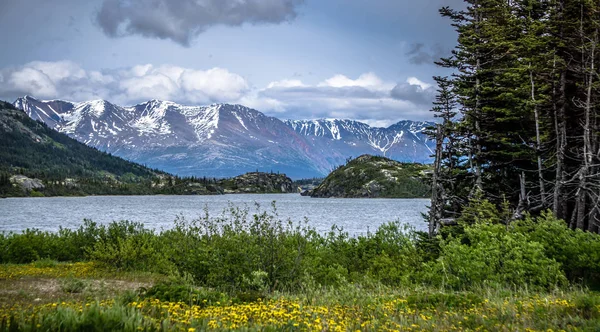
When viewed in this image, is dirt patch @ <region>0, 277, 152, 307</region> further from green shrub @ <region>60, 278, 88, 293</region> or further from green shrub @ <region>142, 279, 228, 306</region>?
green shrub @ <region>142, 279, 228, 306</region>

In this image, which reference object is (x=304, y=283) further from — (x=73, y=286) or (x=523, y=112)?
(x=523, y=112)

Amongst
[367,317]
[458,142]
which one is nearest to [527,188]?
[458,142]

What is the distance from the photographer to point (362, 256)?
2377 centimetres

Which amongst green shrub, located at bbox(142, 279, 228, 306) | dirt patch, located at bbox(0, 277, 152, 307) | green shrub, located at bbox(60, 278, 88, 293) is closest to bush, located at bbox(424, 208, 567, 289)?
green shrub, located at bbox(142, 279, 228, 306)

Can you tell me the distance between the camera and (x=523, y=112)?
2642 cm

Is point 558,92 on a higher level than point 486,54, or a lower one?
lower

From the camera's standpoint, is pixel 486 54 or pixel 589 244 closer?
pixel 589 244

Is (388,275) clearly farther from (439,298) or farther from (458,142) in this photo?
(458,142)

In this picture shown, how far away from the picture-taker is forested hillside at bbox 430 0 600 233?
2345 centimetres

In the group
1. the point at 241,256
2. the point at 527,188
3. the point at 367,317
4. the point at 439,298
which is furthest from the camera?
the point at 527,188

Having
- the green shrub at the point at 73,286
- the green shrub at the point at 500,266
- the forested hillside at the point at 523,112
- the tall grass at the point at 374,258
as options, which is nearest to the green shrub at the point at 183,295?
the tall grass at the point at 374,258

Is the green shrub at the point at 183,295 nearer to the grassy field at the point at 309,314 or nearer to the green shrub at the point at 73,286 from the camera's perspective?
the grassy field at the point at 309,314

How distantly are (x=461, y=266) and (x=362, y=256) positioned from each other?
9269 millimetres

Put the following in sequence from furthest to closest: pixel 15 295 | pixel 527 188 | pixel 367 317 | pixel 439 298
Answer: pixel 527 188, pixel 15 295, pixel 439 298, pixel 367 317
